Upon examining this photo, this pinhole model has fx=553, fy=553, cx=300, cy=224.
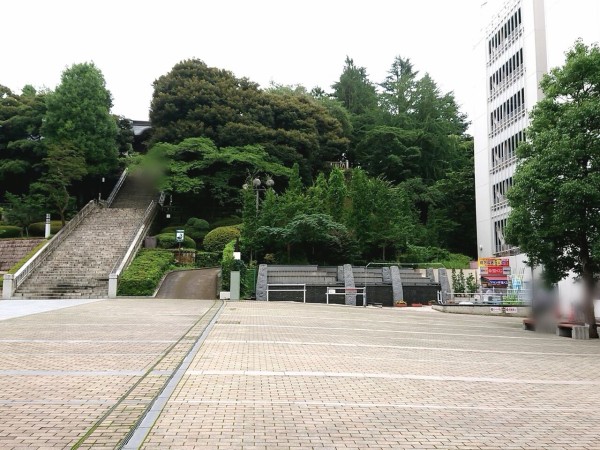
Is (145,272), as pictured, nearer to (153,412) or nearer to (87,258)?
(87,258)

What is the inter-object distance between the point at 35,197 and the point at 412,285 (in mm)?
29671

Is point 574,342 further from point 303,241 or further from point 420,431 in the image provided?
point 303,241

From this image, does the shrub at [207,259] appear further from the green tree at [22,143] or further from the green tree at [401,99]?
the green tree at [401,99]

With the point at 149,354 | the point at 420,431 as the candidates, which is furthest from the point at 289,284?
the point at 420,431

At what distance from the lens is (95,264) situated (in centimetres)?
3322

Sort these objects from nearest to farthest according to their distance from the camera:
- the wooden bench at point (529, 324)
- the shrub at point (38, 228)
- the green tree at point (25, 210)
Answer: the wooden bench at point (529, 324)
the green tree at point (25, 210)
the shrub at point (38, 228)

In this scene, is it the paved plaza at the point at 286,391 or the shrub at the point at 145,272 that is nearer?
the paved plaza at the point at 286,391

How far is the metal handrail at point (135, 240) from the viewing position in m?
31.6

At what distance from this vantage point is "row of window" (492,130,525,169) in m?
40.1

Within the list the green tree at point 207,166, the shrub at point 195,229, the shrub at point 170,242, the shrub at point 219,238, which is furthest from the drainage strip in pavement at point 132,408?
the green tree at point 207,166

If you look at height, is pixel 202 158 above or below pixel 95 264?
above

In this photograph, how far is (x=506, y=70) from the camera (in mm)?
42062

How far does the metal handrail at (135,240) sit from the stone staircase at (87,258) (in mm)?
409

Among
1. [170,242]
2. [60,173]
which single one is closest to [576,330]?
[170,242]
